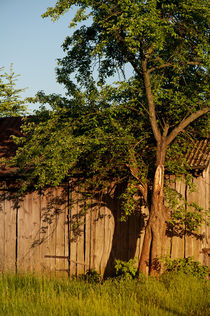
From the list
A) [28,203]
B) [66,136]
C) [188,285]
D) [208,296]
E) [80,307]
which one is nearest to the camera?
[80,307]

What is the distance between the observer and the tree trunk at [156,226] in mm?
9617

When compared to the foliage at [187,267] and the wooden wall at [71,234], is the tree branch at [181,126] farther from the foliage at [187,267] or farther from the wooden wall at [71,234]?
the foliage at [187,267]

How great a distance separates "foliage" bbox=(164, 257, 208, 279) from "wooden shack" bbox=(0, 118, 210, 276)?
0.75ft

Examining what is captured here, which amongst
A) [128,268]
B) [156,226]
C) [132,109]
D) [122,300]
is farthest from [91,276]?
[132,109]

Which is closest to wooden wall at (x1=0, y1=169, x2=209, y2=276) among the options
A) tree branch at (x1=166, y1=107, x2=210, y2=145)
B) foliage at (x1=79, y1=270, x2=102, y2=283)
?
foliage at (x1=79, y1=270, x2=102, y2=283)

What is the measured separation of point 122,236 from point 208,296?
3.53 m

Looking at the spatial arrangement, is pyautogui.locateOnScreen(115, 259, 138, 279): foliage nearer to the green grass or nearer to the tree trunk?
the tree trunk

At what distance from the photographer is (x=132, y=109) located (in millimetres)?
10109

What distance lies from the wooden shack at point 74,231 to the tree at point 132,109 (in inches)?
27.4

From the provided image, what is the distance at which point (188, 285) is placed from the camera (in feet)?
27.4

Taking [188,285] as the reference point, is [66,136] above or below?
above

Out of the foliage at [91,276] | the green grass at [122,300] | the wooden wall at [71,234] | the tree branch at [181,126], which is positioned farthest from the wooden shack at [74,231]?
the green grass at [122,300]

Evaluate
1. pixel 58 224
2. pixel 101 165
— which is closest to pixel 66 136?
pixel 101 165

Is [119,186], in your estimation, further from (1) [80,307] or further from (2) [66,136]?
(1) [80,307]
